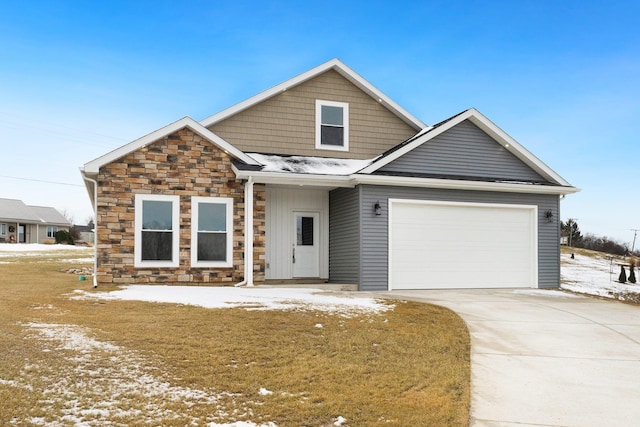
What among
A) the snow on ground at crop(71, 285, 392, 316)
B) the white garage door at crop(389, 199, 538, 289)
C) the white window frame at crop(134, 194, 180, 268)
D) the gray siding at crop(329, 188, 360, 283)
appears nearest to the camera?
the snow on ground at crop(71, 285, 392, 316)

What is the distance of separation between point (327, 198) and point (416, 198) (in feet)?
9.44

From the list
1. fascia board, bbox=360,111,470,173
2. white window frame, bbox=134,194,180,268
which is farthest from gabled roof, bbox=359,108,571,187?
white window frame, bbox=134,194,180,268

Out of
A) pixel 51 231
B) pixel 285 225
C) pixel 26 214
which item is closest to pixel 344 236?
pixel 285 225

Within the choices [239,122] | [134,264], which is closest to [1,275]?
[134,264]

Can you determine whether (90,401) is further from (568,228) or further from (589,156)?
(568,228)

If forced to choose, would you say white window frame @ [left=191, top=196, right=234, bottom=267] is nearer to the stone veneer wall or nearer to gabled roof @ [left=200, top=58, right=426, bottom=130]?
the stone veneer wall

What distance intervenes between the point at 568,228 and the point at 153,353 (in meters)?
58.6

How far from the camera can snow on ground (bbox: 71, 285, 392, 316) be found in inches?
366

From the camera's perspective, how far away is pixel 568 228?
5681 cm

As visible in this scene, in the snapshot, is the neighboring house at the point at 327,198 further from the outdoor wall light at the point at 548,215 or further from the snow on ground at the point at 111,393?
the snow on ground at the point at 111,393

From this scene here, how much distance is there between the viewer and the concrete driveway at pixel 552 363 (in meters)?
4.68

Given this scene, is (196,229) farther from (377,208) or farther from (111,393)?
(111,393)

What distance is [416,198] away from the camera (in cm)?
1385

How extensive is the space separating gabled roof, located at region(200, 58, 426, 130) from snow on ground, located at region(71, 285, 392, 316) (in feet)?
17.3
